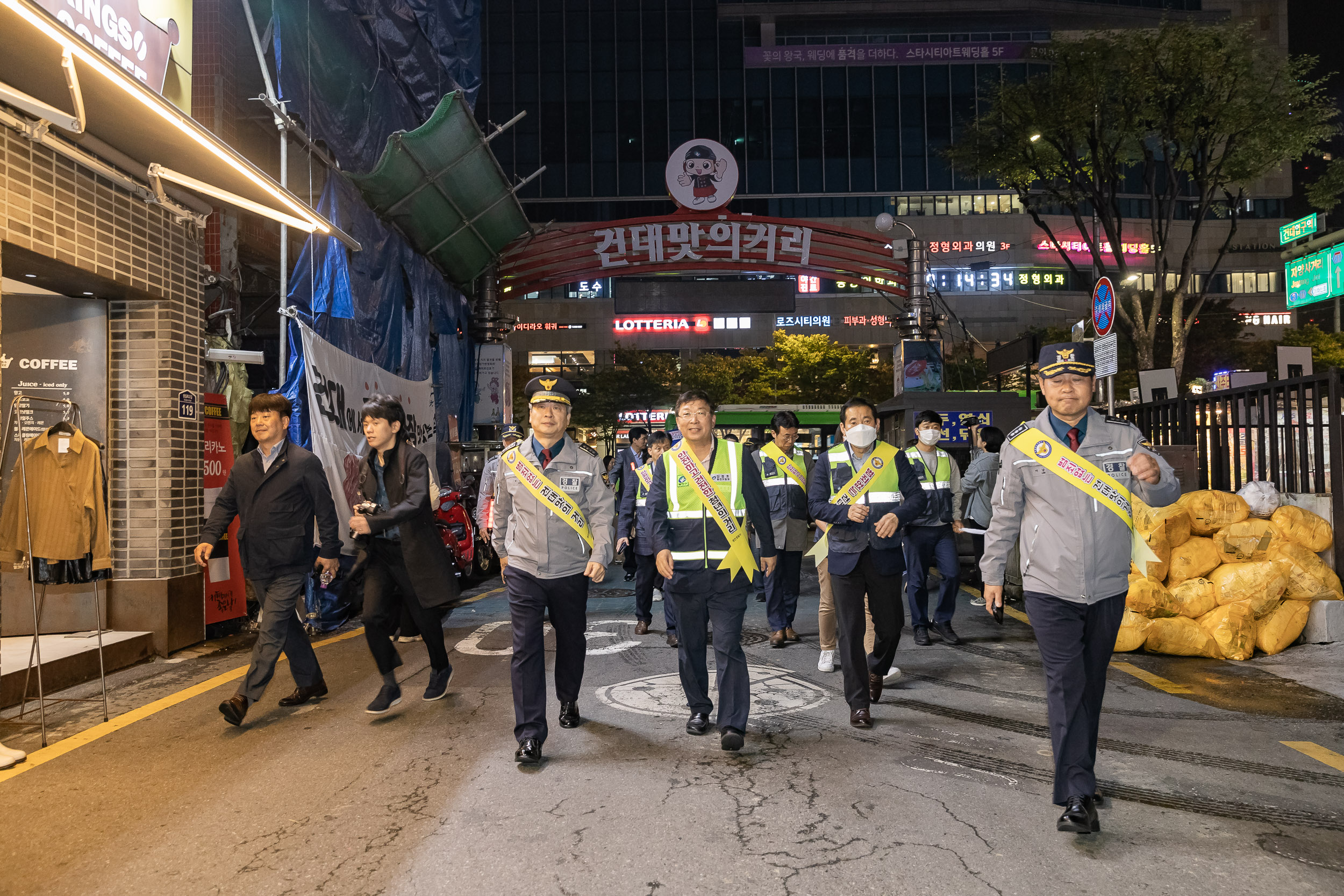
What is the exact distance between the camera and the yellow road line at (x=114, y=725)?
4.80 meters

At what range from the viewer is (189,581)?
25.6 ft

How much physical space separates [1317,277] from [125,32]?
26.1m

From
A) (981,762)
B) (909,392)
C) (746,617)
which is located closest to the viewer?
(981,762)

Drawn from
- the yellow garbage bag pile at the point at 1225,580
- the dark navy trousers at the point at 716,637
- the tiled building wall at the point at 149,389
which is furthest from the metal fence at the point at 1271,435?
the tiled building wall at the point at 149,389

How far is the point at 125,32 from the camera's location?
6.77 metres

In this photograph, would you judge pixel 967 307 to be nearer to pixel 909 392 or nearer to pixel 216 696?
pixel 909 392

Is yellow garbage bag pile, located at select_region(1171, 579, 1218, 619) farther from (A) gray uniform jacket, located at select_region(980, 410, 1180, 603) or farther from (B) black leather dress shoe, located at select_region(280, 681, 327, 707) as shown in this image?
(B) black leather dress shoe, located at select_region(280, 681, 327, 707)

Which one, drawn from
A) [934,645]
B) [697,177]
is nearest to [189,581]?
[934,645]

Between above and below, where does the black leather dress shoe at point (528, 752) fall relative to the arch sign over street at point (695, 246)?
below

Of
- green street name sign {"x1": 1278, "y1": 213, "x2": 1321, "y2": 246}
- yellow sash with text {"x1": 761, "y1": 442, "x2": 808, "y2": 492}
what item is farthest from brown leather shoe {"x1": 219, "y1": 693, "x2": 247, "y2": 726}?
green street name sign {"x1": 1278, "y1": 213, "x2": 1321, "y2": 246}

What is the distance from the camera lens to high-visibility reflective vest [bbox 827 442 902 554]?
226 inches

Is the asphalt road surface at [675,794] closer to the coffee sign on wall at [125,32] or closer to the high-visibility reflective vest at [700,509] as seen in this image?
the high-visibility reflective vest at [700,509]

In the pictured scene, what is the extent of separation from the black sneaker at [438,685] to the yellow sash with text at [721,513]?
7.31 feet

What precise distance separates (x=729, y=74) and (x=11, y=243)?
198ft
